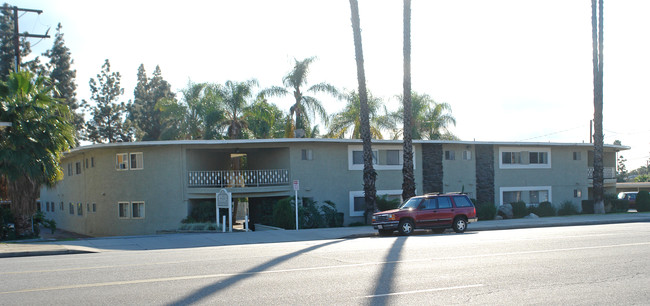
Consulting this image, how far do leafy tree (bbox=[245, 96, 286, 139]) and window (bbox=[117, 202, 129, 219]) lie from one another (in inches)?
498

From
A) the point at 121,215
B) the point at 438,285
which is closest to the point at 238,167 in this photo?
the point at 121,215

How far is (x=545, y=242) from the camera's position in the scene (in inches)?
655

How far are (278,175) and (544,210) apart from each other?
16412 mm

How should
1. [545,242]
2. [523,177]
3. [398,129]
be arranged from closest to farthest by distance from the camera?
[545,242], [523,177], [398,129]

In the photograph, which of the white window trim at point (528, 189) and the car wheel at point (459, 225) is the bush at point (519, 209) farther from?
the car wheel at point (459, 225)

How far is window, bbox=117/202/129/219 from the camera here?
96.5ft

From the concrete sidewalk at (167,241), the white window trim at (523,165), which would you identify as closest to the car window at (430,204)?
the concrete sidewalk at (167,241)

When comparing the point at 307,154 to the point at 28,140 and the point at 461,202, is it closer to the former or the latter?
the point at 461,202

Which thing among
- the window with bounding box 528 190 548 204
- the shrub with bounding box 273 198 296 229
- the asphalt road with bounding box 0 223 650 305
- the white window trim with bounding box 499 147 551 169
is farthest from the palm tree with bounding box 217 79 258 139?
the asphalt road with bounding box 0 223 650 305

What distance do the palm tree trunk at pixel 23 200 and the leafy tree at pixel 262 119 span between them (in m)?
18.5

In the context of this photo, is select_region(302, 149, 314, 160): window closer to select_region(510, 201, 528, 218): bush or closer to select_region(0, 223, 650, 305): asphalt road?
select_region(510, 201, 528, 218): bush

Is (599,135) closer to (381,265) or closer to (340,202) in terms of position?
(340,202)

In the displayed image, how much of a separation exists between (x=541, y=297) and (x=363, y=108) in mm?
18215

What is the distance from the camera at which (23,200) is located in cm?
2288
